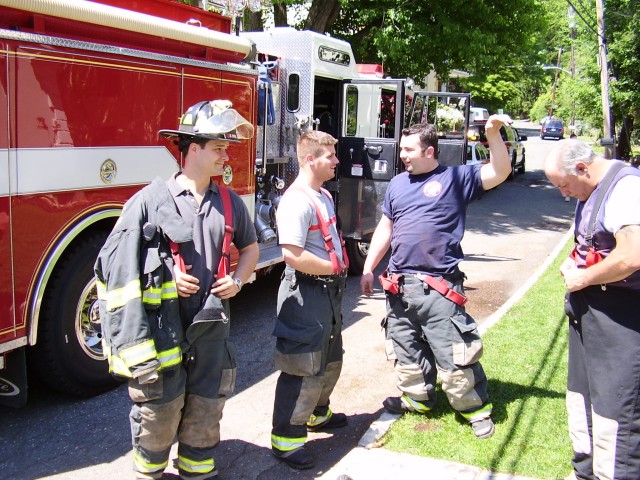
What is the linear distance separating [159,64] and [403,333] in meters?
2.66

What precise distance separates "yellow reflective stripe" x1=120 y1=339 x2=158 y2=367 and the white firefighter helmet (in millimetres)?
1016

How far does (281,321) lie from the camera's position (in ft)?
12.4

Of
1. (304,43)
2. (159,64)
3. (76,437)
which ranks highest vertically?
(304,43)

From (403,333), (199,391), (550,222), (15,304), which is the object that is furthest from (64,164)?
(550,222)

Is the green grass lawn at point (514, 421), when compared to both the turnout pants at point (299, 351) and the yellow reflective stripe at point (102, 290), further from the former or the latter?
the yellow reflective stripe at point (102, 290)

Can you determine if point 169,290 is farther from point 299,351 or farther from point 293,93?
point 293,93

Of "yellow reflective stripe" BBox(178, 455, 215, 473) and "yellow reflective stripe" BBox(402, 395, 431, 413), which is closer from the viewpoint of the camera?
"yellow reflective stripe" BBox(178, 455, 215, 473)

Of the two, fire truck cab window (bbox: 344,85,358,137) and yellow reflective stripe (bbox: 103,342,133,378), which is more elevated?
fire truck cab window (bbox: 344,85,358,137)

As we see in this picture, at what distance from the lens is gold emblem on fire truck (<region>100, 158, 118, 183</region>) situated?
4551 mm

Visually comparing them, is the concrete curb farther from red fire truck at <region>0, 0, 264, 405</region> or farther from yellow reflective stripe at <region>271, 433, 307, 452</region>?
red fire truck at <region>0, 0, 264, 405</region>

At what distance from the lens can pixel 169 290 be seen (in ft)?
9.95

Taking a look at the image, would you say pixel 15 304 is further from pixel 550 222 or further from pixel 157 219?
pixel 550 222

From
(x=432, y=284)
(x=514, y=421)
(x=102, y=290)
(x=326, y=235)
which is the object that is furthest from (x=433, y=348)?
(x=102, y=290)

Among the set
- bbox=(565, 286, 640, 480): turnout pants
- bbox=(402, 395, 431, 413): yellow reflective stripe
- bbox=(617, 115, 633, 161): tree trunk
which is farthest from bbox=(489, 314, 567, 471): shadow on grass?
bbox=(617, 115, 633, 161): tree trunk
